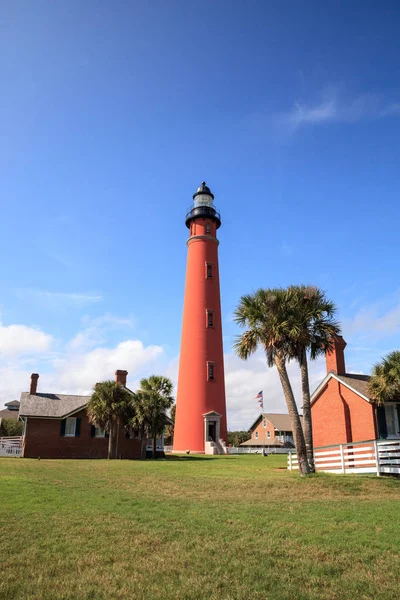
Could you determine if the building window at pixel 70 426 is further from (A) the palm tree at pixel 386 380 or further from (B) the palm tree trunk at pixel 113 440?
(A) the palm tree at pixel 386 380

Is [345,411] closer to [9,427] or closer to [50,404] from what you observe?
[50,404]

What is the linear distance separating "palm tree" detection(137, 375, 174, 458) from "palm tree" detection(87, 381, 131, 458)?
1.27 meters

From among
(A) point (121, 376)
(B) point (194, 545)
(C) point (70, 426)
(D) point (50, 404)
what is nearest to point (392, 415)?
(A) point (121, 376)

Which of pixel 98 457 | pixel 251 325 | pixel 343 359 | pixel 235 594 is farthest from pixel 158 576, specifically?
pixel 98 457

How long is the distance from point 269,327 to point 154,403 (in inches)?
624

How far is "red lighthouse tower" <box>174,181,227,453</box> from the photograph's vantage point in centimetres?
4050

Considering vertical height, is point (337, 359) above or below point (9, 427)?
above

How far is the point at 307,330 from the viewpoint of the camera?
71.6ft

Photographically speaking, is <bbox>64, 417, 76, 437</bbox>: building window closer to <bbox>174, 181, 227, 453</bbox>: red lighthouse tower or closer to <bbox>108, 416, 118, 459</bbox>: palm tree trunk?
<bbox>108, 416, 118, 459</bbox>: palm tree trunk

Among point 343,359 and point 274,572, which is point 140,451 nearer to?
point 343,359

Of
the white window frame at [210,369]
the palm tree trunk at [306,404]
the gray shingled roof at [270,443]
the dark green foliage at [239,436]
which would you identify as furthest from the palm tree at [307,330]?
the dark green foliage at [239,436]

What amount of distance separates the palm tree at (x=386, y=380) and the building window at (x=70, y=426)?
21361 mm

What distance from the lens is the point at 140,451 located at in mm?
35844

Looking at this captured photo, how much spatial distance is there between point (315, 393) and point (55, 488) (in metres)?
20.2
